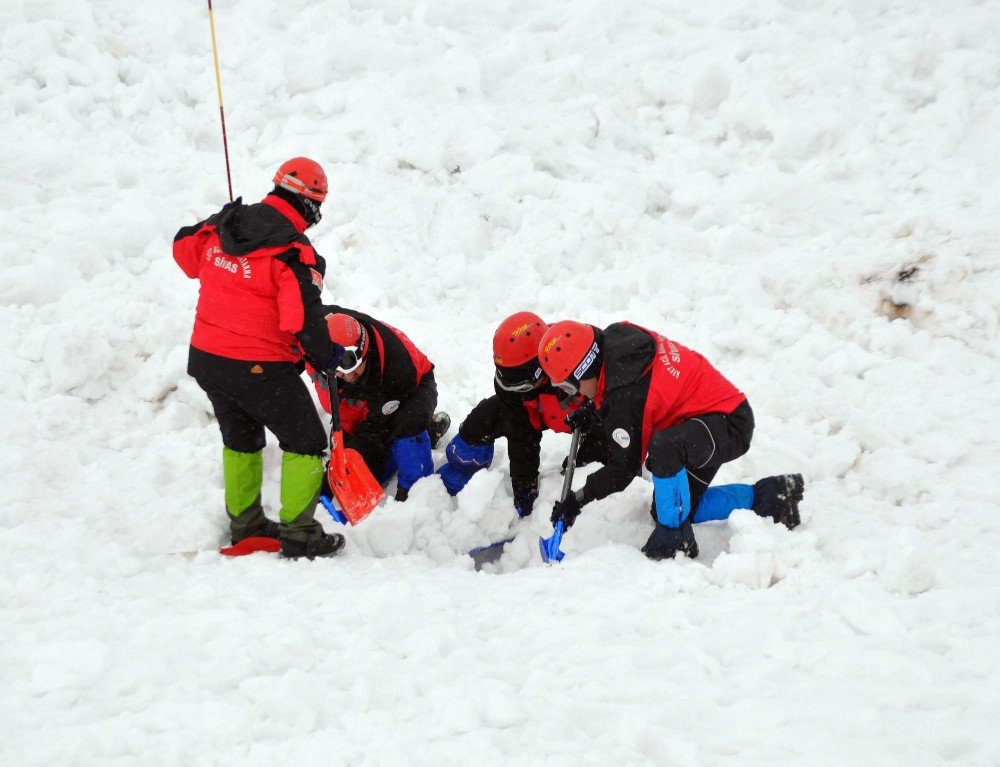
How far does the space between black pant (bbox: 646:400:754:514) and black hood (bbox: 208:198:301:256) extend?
215 centimetres

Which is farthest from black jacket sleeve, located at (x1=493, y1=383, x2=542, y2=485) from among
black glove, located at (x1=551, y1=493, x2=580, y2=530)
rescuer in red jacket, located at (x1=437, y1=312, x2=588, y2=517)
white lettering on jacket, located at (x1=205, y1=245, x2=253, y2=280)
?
white lettering on jacket, located at (x1=205, y1=245, x2=253, y2=280)

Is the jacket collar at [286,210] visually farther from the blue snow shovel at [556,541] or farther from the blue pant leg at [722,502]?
the blue pant leg at [722,502]

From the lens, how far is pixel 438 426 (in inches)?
195

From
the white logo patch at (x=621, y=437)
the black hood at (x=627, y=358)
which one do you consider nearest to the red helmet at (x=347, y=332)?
the black hood at (x=627, y=358)

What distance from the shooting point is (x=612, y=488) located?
149 inches

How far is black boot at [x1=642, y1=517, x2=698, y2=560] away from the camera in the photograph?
3537 mm

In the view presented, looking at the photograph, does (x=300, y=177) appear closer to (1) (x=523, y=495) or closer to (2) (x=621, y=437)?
(2) (x=621, y=437)

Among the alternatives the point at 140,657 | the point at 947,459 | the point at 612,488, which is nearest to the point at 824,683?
the point at 612,488

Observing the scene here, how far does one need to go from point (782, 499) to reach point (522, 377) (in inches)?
62.1

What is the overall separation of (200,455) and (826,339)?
439 cm

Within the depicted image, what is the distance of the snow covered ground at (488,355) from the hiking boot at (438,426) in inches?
7.0

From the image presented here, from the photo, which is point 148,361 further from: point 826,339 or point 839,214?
point 839,214

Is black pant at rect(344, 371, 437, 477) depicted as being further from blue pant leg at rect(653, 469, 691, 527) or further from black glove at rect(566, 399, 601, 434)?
blue pant leg at rect(653, 469, 691, 527)

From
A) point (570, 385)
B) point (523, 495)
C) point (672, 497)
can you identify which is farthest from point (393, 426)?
point (672, 497)
